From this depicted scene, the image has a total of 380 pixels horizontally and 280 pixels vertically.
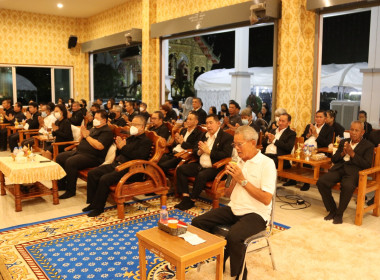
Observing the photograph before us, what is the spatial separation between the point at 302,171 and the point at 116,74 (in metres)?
10.8

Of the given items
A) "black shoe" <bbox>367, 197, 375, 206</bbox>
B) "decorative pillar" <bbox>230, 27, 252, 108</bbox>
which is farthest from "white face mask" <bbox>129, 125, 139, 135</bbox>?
"decorative pillar" <bbox>230, 27, 252, 108</bbox>

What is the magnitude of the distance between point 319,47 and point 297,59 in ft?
1.36

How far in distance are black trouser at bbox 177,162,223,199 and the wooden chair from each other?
1624 mm

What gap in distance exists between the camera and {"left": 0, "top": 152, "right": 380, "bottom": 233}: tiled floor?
4723 mm

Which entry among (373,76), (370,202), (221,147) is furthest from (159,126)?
(373,76)

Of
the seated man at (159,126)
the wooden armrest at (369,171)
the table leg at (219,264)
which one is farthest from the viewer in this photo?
the seated man at (159,126)

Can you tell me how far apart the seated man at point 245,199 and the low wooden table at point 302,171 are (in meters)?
2.07

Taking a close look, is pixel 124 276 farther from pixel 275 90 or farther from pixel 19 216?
pixel 275 90

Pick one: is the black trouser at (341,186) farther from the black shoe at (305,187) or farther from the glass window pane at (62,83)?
the glass window pane at (62,83)

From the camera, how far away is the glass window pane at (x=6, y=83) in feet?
43.2

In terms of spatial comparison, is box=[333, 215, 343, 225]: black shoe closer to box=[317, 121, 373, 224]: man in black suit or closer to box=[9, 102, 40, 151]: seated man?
box=[317, 121, 373, 224]: man in black suit

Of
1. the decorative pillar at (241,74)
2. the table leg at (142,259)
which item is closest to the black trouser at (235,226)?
the table leg at (142,259)

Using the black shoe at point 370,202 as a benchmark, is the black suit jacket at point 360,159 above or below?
above

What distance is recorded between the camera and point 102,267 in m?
3.46
